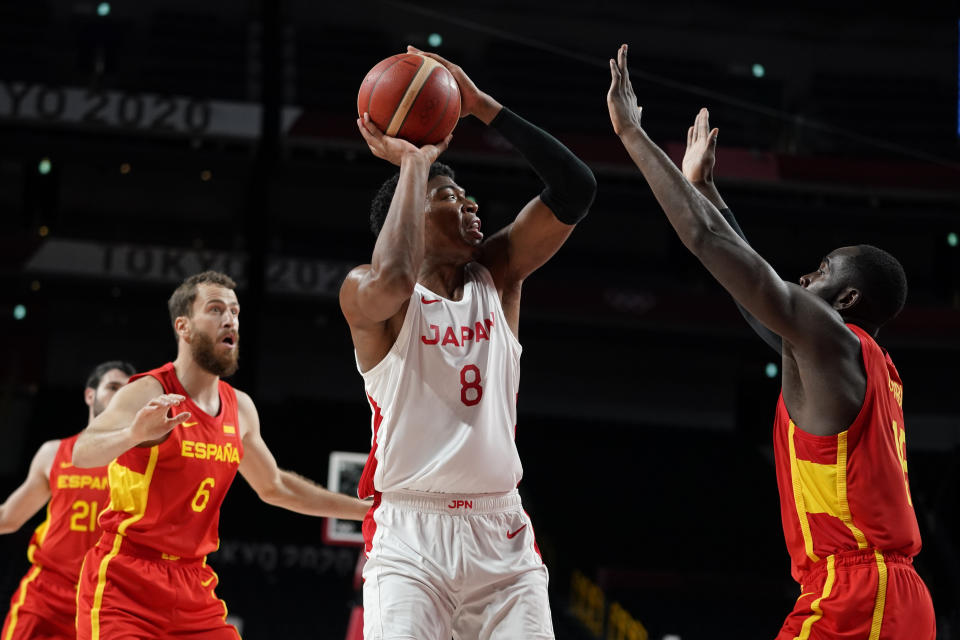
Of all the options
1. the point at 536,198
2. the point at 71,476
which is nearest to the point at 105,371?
the point at 71,476

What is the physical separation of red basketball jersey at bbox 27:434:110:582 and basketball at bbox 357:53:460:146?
9.38 ft

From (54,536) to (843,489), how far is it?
4.06 metres

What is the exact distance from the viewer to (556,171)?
11.7 ft

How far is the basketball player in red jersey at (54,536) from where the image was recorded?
520 centimetres

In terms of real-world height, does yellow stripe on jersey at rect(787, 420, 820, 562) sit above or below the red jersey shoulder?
below

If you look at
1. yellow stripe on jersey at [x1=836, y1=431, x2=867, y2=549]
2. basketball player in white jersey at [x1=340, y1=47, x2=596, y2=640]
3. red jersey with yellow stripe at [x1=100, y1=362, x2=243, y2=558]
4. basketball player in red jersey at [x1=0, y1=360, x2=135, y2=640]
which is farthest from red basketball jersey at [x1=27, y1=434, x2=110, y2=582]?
yellow stripe on jersey at [x1=836, y1=431, x2=867, y2=549]

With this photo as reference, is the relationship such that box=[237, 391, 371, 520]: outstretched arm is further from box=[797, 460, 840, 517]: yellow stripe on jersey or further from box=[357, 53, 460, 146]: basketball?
box=[797, 460, 840, 517]: yellow stripe on jersey

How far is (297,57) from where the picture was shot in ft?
53.4

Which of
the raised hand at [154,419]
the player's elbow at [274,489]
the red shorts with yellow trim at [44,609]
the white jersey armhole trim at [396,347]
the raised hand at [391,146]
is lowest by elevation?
the red shorts with yellow trim at [44,609]

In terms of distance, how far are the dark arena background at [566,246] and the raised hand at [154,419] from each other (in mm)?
9246

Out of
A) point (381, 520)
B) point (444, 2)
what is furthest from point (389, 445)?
point (444, 2)

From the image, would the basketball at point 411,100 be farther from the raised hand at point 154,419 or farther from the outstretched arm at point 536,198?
the raised hand at point 154,419

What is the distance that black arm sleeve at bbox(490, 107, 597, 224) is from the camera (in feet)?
11.7

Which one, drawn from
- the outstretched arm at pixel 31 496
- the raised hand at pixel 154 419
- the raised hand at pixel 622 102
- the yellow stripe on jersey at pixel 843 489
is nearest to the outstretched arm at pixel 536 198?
the raised hand at pixel 622 102
